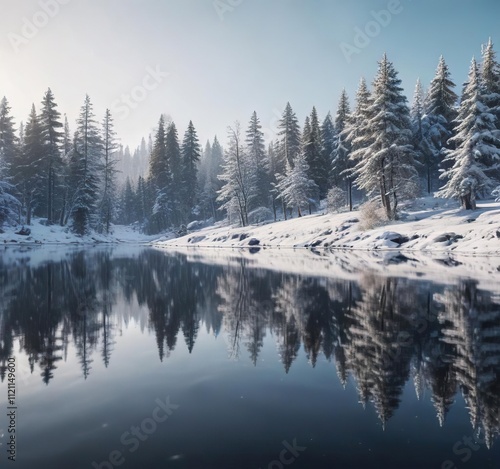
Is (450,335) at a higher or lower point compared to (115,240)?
lower

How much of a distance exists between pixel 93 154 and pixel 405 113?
50.1m

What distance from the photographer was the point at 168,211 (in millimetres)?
77625

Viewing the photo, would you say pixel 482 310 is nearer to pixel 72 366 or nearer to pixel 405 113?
pixel 72 366

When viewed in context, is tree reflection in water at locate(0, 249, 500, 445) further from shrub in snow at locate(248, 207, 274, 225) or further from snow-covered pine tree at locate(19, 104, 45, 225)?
snow-covered pine tree at locate(19, 104, 45, 225)

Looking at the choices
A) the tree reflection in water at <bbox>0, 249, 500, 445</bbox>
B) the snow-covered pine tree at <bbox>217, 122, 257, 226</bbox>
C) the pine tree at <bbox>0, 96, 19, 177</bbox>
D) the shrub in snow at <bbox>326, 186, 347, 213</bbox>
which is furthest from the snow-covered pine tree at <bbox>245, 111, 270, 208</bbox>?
the tree reflection in water at <bbox>0, 249, 500, 445</bbox>

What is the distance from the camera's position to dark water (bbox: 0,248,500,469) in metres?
3.79

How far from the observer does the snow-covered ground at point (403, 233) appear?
2800 cm

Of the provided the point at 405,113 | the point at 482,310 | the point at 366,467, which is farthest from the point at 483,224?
the point at 366,467

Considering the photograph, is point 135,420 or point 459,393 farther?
point 459,393

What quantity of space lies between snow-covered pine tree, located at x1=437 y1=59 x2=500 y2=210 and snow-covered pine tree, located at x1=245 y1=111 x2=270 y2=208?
39.3m

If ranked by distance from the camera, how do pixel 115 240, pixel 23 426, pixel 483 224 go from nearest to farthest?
pixel 23 426 → pixel 483 224 → pixel 115 240

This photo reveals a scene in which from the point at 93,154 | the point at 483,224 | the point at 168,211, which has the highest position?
the point at 93,154

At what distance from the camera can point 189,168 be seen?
7556 cm

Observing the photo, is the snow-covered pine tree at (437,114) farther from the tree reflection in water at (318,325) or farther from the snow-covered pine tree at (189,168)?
the snow-covered pine tree at (189,168)
